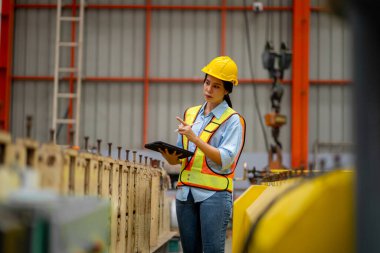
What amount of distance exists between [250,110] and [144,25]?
9.30ft

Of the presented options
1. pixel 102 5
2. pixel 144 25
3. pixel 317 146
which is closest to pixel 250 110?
pixel 317 146

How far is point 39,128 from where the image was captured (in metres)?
13.0

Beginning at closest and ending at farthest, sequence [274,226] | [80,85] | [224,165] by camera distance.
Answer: [274,226] < [224,165] < [80,85]

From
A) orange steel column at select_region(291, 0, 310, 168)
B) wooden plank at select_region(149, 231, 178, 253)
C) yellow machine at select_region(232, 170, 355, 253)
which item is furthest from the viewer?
orange steel column at select_region(291, 0, 310, 168)

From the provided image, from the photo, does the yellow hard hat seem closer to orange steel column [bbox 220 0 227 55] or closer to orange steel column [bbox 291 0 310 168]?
orange steel column [bbox 291 0 310 168]

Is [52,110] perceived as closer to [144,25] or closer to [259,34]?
[144,25]

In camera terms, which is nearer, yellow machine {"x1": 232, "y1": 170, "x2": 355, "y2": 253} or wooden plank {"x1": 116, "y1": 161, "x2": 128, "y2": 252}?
yellow machine {"x1": 232, "y1": 170, "x2": 355, "y2": 253}

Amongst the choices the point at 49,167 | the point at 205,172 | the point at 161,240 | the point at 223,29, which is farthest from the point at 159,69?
the point at 49,167

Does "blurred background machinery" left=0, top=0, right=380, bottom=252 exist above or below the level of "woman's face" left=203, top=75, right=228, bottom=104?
above

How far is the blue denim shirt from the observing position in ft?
12.1

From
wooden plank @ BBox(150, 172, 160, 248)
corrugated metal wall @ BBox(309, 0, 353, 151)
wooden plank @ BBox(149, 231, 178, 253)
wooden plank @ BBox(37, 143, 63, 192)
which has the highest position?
corrugated metal wall @ BBox(309, 0, 353, 151)

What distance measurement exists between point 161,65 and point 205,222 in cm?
977

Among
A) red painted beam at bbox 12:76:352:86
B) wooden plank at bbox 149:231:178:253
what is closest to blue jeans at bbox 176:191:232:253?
wooden plank at bbox 149:231:178:253

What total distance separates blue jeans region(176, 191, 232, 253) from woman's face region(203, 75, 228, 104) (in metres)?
0.58
